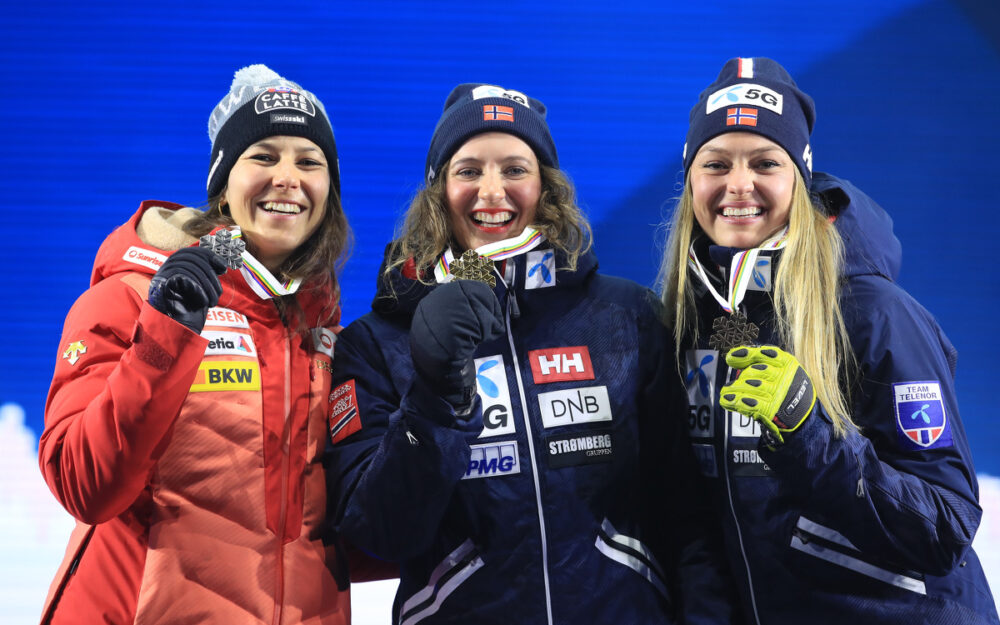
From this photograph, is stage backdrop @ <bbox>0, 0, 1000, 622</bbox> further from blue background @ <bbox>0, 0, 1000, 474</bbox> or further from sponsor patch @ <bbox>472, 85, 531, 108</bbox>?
sponsor patch @ <bbox>472, 85, 531, 108</bbox>

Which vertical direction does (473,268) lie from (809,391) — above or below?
above

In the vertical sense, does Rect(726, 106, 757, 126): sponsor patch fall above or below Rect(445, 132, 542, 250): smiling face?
above

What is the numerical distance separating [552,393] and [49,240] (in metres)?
2.05

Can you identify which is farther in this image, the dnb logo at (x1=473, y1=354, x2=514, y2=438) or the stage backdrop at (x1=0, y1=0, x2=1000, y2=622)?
the stage backdrop at (x1=0, y1=0, x2=1000, y2=622)

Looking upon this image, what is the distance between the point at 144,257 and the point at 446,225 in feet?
2.08

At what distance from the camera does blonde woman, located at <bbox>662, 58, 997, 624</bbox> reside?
1.53 metres

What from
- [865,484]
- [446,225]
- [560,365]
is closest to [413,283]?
[446,225]

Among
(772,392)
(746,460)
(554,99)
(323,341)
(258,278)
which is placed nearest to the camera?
(772,392)

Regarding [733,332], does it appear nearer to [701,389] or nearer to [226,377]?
[701,389]

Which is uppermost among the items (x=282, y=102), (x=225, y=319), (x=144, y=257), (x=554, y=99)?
(x=554, y=99)

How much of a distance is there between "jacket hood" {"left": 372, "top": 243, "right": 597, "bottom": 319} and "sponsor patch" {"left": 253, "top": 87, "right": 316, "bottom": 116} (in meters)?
0.43

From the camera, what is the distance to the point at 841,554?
168 centimetres

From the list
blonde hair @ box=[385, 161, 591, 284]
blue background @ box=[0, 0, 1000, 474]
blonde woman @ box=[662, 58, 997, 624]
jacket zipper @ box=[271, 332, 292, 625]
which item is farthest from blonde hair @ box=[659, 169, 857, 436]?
blue background @ box=[0, 0, 1000, 474]

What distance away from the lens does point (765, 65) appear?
2.00 m
